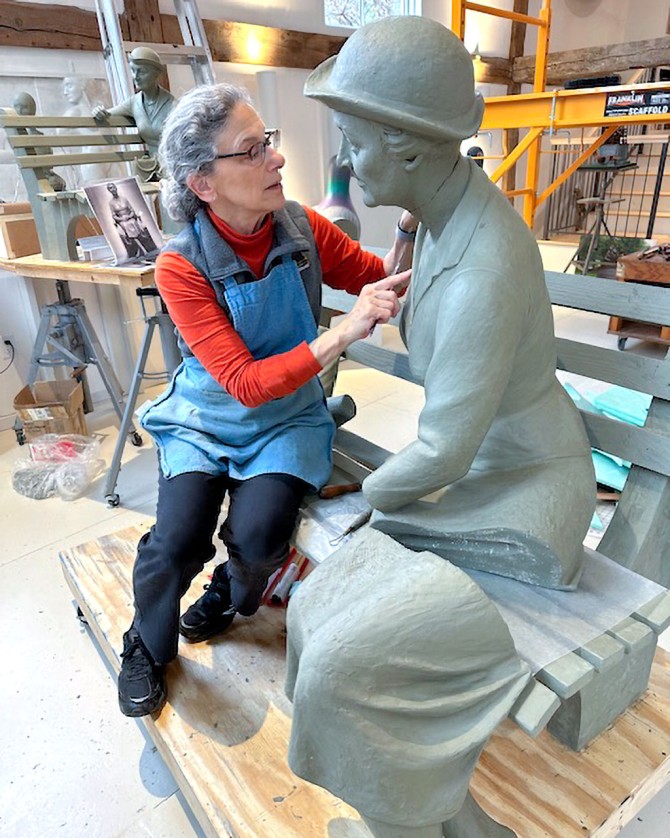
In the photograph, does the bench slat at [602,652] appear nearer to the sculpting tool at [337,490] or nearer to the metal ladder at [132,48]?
the sculpting tool at [337,490]

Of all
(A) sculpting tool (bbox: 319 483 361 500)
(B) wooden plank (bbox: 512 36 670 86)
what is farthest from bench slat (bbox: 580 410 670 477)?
(B) wooden plank (bbox: 512 36 670 86)

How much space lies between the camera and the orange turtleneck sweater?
138cm

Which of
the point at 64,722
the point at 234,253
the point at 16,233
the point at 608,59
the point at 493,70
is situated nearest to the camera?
the point at 234,253

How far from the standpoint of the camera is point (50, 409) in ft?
10.8

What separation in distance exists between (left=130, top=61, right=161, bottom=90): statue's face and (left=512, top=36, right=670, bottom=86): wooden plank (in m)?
4.37

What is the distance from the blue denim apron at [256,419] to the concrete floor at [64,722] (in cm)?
80

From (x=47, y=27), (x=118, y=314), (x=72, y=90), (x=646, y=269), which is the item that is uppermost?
(x=47, y=27)

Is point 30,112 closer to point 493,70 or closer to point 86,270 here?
point 86,270

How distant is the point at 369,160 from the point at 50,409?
2.79m

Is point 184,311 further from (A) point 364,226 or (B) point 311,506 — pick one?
(A) point 364,226

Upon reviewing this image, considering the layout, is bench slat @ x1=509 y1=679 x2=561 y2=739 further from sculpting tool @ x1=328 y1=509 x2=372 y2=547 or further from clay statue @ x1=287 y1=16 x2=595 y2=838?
sculpting tool @ x1=328 y1=509 x2=372 y2=547

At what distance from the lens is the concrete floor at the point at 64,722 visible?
4.93 ft

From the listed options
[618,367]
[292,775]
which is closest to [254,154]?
[618,367]

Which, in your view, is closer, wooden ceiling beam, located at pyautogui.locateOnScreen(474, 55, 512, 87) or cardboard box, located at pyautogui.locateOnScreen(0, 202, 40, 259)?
cardboard box, located at pyautogui.locateOnScreen(0, 202, 40, 259)
